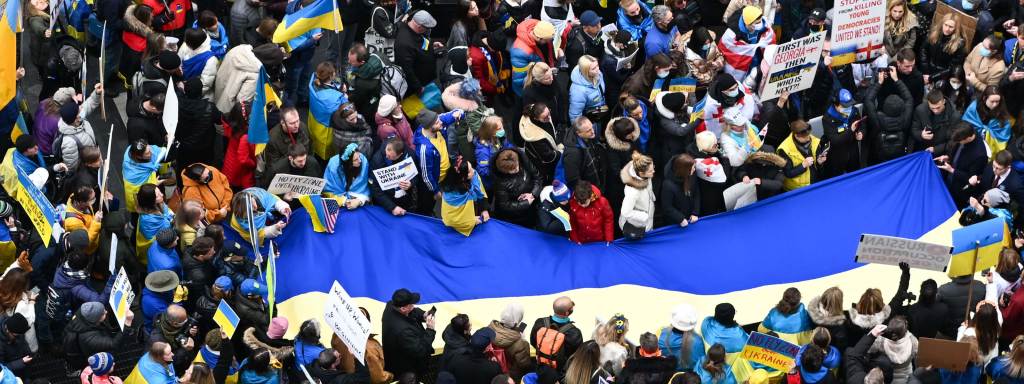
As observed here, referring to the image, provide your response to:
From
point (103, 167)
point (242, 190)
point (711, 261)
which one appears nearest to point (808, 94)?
point (711, 261)

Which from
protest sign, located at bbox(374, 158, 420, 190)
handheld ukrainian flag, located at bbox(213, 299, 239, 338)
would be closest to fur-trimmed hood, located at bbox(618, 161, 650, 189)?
protest sign, located at bbox(374, 158, 420, 190)

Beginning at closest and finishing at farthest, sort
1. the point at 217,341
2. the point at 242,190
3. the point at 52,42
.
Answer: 1. the point at 217,341
2. the point at 242,190
3. the point at 52,42

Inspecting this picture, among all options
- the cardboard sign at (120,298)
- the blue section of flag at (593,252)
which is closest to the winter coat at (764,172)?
the blue section of flag at (593,252)

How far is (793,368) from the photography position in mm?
14289

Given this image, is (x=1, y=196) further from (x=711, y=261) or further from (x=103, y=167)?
(x=711, y=261)

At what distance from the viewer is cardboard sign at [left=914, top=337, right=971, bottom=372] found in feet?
46.0

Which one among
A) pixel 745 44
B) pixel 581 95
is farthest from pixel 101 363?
pixel 745 44

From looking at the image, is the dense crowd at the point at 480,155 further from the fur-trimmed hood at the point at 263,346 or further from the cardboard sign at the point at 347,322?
the cardboard sign at the point at 347,322

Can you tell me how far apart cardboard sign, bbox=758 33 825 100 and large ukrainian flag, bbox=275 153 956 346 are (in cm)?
134

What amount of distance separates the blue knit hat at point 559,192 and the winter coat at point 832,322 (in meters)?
2.79

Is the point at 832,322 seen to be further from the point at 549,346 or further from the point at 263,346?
the point at 263,346

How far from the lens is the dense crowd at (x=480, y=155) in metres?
14.5

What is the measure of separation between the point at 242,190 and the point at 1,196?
7.16 ft

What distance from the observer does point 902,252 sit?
15.2 meters
